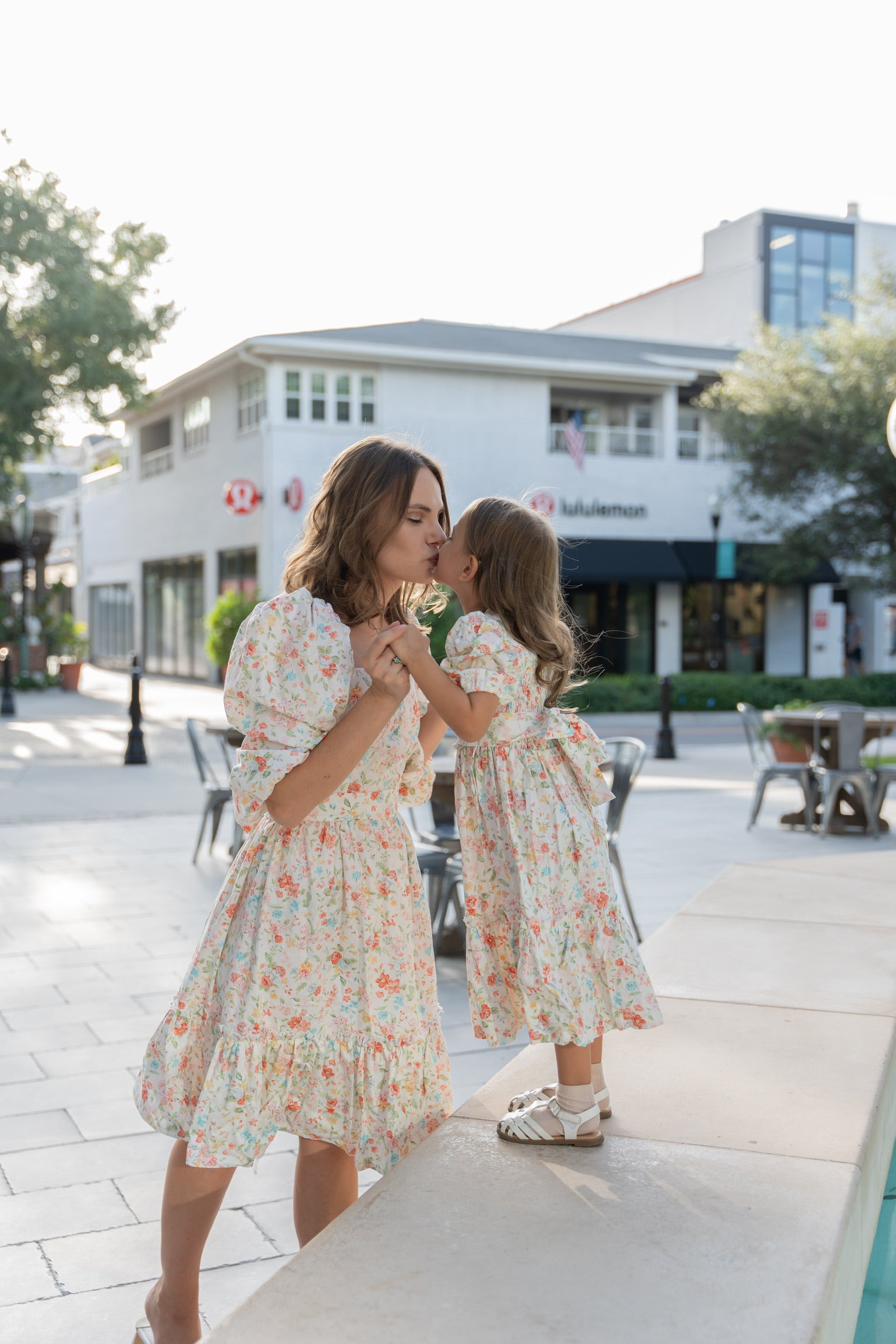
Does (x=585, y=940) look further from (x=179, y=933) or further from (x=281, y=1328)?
(x=179, y=933)

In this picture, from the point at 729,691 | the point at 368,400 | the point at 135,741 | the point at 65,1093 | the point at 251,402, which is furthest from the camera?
the point at 251,402

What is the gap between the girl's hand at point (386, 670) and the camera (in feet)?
7.20

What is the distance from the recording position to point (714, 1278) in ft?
7.06

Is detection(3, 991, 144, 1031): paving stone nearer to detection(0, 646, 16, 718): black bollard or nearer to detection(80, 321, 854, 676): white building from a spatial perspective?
detection(0, 646, 16, 718): black bollard

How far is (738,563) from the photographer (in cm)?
3017

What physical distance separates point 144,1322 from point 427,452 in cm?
176

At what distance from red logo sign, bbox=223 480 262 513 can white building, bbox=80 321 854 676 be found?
3cm

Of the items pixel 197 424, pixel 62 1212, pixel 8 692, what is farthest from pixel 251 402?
pixel 62 1212

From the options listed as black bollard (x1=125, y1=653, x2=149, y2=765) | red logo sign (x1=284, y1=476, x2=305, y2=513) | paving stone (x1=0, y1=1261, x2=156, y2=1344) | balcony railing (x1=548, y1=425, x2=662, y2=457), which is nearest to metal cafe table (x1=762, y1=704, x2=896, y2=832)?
black bollard (x1=125, y1=653, x2=149, y2=765)

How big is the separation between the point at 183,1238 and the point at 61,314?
69.4 ft

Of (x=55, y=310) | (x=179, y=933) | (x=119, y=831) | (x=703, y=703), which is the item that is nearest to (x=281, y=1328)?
(x=179, y=933)

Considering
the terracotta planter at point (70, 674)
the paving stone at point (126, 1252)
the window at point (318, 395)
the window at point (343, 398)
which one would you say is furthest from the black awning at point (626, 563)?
the paving stone at point (126, 1252)

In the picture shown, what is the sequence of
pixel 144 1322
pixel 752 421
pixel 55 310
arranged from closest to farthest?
pixel 144 1322 → pixel 55 310 → pixel 752 421

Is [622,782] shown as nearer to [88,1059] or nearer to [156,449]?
[88,1059]
